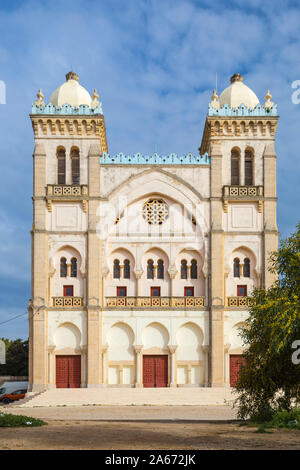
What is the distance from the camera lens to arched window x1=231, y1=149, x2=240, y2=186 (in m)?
49.9

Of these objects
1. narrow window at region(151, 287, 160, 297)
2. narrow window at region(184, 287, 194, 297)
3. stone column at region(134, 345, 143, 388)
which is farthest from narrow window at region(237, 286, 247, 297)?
stone column at region(134, 345, 143, 388)

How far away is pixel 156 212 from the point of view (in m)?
49.4

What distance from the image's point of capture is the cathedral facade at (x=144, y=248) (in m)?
47.1

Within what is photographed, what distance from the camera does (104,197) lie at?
48.7 meters

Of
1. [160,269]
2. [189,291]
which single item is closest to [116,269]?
[160,269]

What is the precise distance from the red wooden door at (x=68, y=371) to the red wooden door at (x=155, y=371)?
469 cm

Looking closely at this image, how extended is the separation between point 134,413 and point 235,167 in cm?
2325

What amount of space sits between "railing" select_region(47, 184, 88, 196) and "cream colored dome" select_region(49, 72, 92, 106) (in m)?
6.45

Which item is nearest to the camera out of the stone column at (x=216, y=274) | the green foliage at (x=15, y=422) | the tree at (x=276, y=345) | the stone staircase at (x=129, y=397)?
the green foliage at (x=15, y=422)

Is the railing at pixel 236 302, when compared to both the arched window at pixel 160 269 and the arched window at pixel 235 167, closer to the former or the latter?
the arched window at pixel 160 269

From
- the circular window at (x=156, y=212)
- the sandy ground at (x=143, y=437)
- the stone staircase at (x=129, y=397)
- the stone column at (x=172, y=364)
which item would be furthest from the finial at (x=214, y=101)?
the sandy ground at (x=143, y=437)

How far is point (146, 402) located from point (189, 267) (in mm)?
11758
